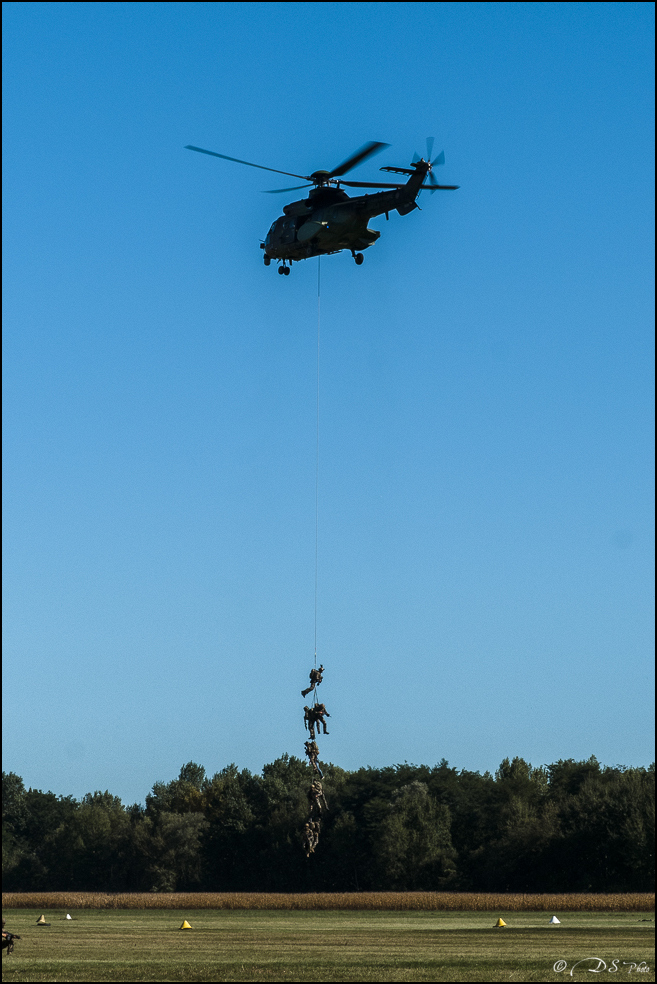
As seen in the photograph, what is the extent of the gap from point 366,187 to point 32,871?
6505cm

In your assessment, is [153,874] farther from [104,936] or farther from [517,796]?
[104,936]

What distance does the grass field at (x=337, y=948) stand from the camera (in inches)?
1065

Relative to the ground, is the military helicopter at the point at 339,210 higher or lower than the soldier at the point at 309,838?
higher

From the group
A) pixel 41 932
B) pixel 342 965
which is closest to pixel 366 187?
pixel 342 965

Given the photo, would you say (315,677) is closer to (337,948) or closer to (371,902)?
(337,948)

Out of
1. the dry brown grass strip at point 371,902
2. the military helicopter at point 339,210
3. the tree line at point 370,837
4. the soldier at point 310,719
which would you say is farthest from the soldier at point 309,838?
the tree line at point 370,837

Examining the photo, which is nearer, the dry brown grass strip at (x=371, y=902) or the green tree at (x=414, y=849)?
the dry brown grass strip at (x=371, y=902)

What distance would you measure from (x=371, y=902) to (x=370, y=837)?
44.9ft

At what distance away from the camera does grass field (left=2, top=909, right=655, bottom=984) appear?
2705 centimetres

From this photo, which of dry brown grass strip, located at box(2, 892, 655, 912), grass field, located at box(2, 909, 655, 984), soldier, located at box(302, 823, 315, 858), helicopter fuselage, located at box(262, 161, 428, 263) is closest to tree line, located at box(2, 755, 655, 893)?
dry brown grass strip, located at box(2, 892, 655, 912)

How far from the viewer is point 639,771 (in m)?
67.6

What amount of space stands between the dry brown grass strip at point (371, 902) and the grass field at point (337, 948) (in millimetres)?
3796

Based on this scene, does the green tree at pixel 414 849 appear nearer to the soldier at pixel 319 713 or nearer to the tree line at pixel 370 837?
the tree line at pixel 370 837

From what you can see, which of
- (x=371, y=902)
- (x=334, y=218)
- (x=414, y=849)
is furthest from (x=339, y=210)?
(x=414, y=849)
